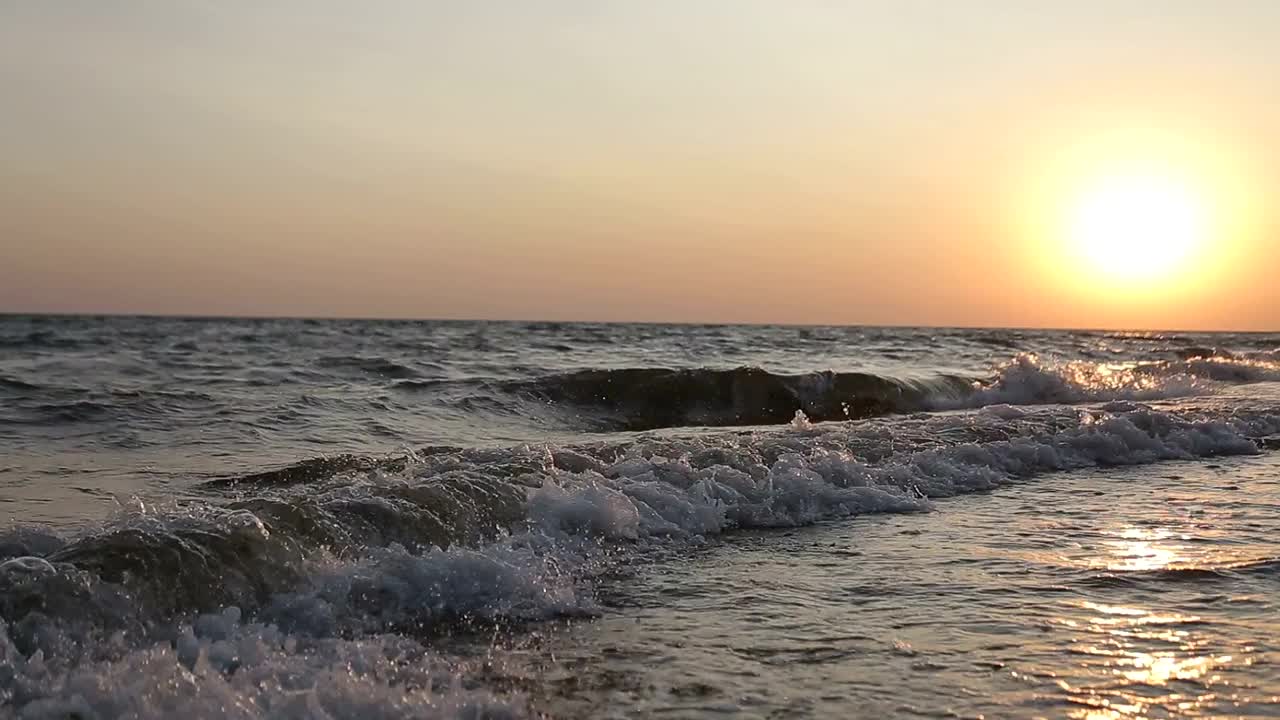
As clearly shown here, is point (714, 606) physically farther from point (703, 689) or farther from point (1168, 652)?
point (1168, 652)

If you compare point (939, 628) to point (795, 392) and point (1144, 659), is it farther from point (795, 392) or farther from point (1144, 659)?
point (795, 392)

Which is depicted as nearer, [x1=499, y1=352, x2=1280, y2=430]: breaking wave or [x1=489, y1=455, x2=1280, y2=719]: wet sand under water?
[x1=489, y1=455, x2=1280, y2=719]: wet sand under water

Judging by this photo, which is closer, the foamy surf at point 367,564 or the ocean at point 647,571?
the foamy surf at point 367,564

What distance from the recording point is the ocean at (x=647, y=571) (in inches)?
154

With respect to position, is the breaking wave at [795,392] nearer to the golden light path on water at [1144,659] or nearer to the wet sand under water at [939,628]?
the wet sand under water at [939,628]

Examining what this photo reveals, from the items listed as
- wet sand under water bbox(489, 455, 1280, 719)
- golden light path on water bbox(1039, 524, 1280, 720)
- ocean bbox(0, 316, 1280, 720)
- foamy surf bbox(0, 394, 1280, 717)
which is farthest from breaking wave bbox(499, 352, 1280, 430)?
golden light path on water bbox(1039, 524, 1280, 720)

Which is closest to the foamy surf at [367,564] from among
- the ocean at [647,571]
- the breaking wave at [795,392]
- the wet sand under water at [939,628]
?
the ocean at [647,571]

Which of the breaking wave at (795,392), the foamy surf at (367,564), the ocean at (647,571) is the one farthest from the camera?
the breaking wave at (795,392)

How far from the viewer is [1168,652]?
4.39 metres

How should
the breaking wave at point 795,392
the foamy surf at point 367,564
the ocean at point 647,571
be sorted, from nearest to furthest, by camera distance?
the foamy surf at point 367,564, the ocean at point 647,571, the breaking wave at point 795,392

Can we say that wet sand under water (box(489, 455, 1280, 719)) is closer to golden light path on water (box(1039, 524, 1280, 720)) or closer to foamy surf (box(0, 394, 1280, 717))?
golden light path on water (box(1039, 524, 1280, 720))

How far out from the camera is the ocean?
3918 millimetres

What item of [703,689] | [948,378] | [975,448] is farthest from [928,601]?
[948,378]

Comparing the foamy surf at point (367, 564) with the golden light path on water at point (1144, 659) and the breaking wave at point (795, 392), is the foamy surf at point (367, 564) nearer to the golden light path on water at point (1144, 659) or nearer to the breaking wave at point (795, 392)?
the golden light path on water at point (1144, 659)
